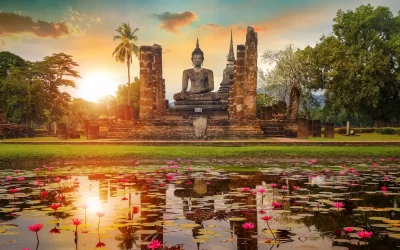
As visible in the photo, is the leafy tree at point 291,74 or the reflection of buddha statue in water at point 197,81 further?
the leafy tree at point 291,74

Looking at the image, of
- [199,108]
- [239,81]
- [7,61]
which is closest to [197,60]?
[199,108]

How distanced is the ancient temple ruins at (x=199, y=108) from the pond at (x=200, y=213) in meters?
15.2

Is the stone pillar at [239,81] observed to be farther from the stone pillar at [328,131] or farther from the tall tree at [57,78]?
the tall tree at [57,78]

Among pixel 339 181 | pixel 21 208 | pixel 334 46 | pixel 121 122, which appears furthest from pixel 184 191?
pixel 334 46

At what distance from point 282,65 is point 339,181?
43738mm

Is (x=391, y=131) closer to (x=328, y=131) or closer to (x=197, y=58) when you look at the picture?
(x=328, y=131)

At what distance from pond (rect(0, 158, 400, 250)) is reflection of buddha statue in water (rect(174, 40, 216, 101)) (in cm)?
2427

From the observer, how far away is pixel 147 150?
16812 mm

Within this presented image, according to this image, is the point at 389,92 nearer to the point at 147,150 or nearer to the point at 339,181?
the point at 147,150

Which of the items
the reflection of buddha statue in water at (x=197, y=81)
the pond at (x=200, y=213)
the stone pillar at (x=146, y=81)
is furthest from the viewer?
the reflection of buddha statue in water at (x=197, y=81)

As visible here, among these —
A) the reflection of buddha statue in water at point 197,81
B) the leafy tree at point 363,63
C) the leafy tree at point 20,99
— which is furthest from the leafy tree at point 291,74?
the leafy tree at point 20,99

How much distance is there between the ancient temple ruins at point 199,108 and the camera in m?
25.8

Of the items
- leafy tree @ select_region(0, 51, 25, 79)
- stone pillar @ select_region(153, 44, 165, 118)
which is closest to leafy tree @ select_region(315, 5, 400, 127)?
stone pillar @ select_region(153, 44, 165, 118)

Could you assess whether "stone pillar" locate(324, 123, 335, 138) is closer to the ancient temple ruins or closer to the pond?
the ancient temple ruins
